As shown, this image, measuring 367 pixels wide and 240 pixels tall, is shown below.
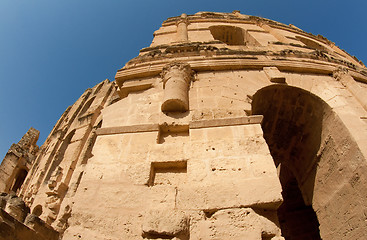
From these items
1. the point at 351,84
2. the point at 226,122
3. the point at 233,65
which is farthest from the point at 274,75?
the point at 226,122

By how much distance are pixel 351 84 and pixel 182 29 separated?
632 cm

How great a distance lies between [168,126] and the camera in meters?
3.53

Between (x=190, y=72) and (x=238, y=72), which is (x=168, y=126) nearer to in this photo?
(x=190, y=72)

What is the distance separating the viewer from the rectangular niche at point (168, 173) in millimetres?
2844

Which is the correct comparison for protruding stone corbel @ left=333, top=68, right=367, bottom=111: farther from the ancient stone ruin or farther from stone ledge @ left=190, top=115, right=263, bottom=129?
stone ledge @ left=190, top=115, right=263, bottom=129

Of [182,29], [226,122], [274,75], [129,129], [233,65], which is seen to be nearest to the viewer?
[226,122]

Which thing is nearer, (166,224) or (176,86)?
(166,224)

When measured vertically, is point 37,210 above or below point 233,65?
below

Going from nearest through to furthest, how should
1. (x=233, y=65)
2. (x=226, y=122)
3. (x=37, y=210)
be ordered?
(x=226, y=122), (x=233, y=65), (x=37, y=210)

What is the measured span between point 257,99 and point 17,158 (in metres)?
16.6

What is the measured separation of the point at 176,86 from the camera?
3977 millimetres

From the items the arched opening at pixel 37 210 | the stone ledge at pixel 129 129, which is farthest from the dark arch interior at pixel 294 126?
the arched opening at pixel 37 210

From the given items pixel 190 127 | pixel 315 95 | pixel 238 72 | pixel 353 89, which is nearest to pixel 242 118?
pixel 190 127

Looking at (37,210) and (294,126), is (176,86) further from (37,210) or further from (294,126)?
(37,210)
